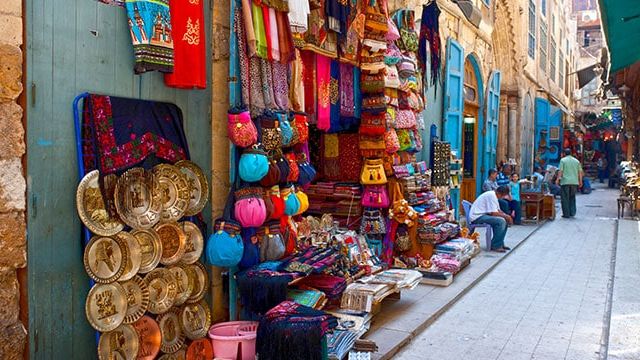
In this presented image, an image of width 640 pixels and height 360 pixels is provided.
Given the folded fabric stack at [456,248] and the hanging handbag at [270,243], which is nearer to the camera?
the hanging handbag at [270,243]

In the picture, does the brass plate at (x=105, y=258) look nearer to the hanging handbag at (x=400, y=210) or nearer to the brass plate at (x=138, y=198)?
the brass plate at (x=138, y=198)

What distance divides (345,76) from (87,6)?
356 centimetres

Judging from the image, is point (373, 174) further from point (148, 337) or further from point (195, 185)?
point (148, 337)

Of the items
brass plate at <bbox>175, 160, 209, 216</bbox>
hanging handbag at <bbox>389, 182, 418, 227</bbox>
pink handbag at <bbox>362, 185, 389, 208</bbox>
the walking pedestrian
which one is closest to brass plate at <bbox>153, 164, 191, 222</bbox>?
brass plate at <bbox>175, 160, 209, 216</bbox>

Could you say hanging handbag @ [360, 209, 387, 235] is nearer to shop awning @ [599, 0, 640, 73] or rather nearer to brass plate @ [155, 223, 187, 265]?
shop awning @ [599, 0, 640, 73]

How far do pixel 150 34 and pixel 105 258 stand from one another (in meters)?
1.47

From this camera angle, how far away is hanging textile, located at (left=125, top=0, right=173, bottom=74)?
3.76m

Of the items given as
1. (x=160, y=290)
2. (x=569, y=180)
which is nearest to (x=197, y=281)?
(x=160, y=290)

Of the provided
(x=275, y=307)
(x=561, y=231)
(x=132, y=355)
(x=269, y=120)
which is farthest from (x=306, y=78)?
(x=561, y=231)

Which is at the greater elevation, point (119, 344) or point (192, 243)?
point (192, 243)

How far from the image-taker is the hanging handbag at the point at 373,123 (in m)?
7.10

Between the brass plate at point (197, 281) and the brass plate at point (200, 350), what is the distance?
304 mm

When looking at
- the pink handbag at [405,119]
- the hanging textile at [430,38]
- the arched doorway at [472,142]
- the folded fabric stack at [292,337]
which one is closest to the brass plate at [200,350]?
the folded fabric stack at [292,337]

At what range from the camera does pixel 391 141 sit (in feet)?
23.8
